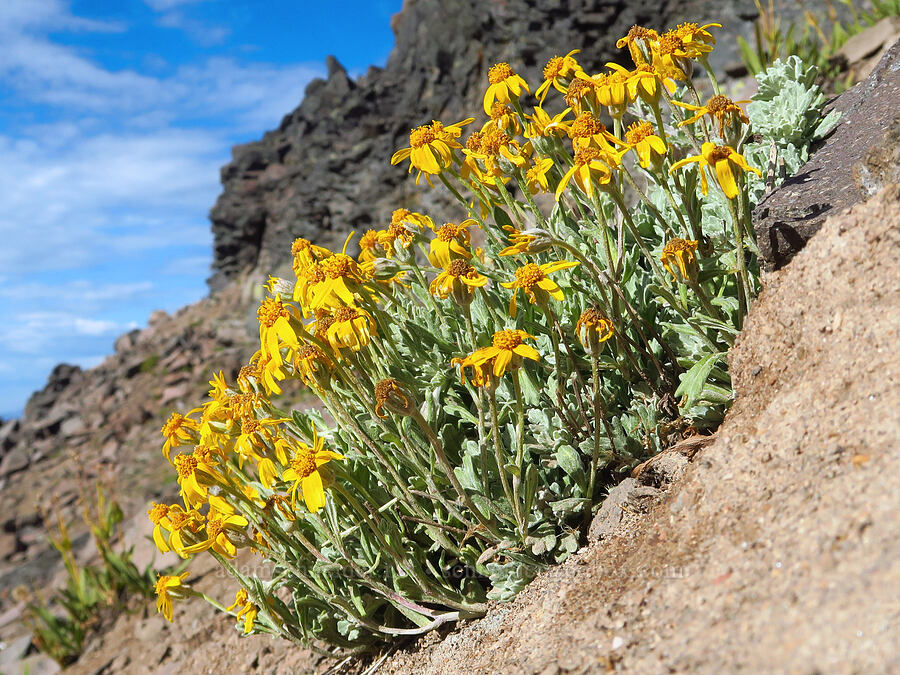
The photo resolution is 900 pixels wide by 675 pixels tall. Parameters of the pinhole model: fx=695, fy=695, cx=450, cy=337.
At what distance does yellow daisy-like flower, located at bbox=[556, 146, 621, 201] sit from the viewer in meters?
2.22

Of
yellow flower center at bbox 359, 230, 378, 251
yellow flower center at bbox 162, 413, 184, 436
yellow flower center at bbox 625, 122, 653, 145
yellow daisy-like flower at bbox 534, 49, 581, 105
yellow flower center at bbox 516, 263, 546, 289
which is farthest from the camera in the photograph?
yellow flower center at bbox 359, 230, 378, 251

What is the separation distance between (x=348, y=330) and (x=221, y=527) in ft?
3.38

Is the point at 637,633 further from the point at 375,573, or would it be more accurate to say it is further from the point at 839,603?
the point at 375,573

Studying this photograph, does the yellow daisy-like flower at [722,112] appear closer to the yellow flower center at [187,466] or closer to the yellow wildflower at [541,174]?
the yellow wildflower at [541,174]

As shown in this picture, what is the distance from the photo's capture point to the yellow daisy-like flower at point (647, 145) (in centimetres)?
227

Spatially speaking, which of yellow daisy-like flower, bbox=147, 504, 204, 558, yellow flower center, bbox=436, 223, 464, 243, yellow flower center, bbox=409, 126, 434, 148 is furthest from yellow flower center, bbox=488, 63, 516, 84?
yellow daisy-like flower, bbox=147, 504, 204, 558

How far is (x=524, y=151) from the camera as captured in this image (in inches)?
111

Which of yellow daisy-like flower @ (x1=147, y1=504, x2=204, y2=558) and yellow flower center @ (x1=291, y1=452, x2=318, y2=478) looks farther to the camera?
yellow daisy-like flower @ (x1=147, y1=504, x2=204, y2=558)

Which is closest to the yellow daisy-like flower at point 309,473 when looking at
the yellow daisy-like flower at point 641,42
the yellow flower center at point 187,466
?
the yellow flower center at point 187,466

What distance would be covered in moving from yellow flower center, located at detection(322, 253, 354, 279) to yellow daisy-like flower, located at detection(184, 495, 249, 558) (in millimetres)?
1033

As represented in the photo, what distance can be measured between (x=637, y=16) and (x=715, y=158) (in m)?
11.4

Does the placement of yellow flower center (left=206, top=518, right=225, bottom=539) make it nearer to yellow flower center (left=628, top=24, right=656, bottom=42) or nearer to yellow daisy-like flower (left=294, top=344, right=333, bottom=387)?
yellow daisy-like flower (left=294, top=344, right=333, bottom=387)

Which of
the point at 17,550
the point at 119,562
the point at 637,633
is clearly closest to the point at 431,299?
the point at 637,633

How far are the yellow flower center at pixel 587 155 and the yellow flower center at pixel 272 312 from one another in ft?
3.60
